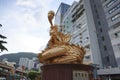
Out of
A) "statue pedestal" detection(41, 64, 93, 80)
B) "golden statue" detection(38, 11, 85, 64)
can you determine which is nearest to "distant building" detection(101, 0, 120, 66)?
"golden statue" detection(38, 11, 85, 64)

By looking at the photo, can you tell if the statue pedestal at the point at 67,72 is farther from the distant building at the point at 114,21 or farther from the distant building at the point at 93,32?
the distant building at the point at 93,32

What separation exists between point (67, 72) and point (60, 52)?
1137 millimetres

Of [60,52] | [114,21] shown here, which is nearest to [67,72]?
[60,52]

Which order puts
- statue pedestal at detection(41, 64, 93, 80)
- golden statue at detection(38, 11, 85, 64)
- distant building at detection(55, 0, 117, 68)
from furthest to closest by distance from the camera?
1. distant building at detection(55, 0, 117, 68)
2. golden statue at detection(38, 11, 85, 64)
3. statue pedestal at detection(41, 64, 93, 80)

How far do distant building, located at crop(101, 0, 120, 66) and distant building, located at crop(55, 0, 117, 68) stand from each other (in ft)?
11.5

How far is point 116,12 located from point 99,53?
25.7 feet

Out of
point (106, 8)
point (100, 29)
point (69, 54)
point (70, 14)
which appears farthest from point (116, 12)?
point (69, 54)

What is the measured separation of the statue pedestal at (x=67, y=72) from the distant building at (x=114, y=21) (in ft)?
53.0

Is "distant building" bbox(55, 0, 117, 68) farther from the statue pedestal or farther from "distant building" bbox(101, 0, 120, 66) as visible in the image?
the statue pedestal

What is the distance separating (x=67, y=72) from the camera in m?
6.58

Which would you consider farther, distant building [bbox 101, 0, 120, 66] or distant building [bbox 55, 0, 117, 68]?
distant building [bbox 55, 0, 117, 68]

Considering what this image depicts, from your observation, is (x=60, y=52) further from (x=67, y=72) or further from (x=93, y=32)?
(x=93, y=32)

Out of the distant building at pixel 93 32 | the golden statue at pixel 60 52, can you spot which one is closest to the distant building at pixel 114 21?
the distant building at pixel 93 32

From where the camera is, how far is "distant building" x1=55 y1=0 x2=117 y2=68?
26641 millimetres
